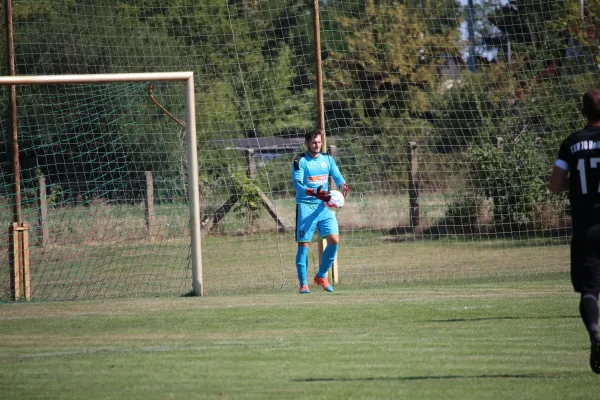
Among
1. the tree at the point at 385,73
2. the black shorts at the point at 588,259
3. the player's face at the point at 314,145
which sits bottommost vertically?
the black shorts at the point at 588,259

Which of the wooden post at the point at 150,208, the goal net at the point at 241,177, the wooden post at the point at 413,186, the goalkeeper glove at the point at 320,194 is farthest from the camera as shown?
the wooden post at the point at 413,186

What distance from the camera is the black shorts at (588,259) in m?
5.75

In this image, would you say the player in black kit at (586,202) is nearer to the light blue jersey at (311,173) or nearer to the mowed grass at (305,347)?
the mowed grass at (305,347)

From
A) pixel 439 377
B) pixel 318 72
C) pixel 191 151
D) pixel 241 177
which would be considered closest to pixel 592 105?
pixel 439 377

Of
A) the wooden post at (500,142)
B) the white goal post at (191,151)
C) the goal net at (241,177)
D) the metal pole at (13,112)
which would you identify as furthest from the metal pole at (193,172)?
the wooden post at (500,142)

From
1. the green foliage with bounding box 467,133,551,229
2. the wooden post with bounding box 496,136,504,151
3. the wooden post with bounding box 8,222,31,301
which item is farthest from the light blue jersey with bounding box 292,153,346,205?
the wooden post with bounding box 496,136,504,151

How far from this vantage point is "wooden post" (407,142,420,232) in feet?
60.2

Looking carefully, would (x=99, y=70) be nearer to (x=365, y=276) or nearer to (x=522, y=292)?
(x=365, y=276)

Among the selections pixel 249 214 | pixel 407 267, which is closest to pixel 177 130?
pixel 249 214

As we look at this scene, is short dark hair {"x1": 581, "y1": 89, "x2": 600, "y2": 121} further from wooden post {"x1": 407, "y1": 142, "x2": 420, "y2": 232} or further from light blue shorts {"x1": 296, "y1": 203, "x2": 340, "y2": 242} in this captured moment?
wooden post {"x1": 407, "y1": 142, "x2": 420, "y2": 232}

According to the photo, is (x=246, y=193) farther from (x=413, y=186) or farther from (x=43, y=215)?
(x=43, y=215)

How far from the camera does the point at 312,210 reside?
1134 cm

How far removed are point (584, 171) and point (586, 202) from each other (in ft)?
0.71

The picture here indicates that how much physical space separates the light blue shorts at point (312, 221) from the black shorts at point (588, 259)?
5.62 meters
